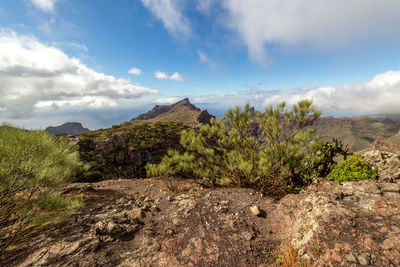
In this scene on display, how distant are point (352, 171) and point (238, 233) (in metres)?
5.23

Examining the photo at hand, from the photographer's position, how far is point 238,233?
4738mm

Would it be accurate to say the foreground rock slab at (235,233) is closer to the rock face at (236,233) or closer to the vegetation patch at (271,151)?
the rock face at (236,233)

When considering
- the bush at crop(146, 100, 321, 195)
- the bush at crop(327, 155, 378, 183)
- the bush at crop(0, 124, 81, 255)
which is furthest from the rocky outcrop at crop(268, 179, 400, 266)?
the bush at crop(0, 124, 81, 255)

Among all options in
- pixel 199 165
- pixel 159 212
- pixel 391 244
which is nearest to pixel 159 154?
pixel 199 165

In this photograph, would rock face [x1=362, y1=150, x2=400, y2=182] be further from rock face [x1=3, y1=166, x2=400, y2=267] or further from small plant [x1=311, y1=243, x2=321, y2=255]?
small plant [x1=311, y1=243, x2=321, y2=255]

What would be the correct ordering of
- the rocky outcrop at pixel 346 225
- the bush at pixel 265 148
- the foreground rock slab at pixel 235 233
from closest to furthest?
the rocky outcrop at pixel 346 225, the foreground rock slab at pixel 235 233, the bush at pixel 265 148

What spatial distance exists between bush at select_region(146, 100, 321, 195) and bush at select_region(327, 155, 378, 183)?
3.41 feet

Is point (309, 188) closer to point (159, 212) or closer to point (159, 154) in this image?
point (159, 212)

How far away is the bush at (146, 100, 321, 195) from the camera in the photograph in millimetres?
6395

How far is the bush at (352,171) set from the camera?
6078 millimetres

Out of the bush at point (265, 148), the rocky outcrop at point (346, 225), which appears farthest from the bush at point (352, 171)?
the bush at point (265, 148)

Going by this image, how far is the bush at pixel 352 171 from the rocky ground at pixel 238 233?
37cm

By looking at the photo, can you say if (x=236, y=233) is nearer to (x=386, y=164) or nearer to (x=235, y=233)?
(x=235, y=233)

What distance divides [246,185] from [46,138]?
776 cm
